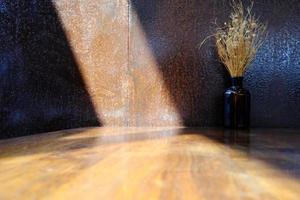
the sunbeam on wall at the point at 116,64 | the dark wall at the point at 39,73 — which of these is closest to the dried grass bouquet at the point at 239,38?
the sunbeam on wall at the point at 116,64

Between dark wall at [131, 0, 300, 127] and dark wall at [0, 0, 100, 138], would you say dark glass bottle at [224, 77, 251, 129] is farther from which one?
dark wall at [0, 0, 100, 138]

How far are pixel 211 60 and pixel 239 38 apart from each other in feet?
0.66

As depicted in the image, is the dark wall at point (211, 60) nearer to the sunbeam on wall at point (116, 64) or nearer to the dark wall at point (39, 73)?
the sunbeam on wall at point (116, 64)

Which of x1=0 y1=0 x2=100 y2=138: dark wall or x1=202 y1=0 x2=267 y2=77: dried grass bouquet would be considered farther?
x1=0 y1=0 x2=100 y2=138: dark wall

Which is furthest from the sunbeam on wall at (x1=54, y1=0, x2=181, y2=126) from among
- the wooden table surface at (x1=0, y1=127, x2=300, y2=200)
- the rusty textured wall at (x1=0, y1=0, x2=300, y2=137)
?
the wooden table surface at (x1=0, y1=127, x2=300, y2=200)

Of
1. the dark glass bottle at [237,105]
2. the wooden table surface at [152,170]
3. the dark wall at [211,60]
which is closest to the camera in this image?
the wooden table surface at [152,170]

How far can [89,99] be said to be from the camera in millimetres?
1718

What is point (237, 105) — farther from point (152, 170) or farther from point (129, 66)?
point (152, 170)

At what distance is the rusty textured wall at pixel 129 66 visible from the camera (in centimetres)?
168

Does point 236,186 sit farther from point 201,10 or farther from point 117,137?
point 201,10

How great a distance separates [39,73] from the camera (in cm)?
172

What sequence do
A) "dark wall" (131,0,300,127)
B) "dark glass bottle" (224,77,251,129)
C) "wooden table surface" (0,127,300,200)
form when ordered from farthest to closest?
"dark wall" (131,0,300,127) → "dark glass bottle" (224,77,251,129) → "wooden table surface" (0,127,300,200)

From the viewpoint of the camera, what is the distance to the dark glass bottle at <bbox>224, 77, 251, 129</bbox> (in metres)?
1.54

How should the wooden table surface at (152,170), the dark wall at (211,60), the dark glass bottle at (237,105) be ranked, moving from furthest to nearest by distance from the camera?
the dark wall at (211,60) < the dark glass bottle at (237,105) < the wooden table surface at (152,170)
